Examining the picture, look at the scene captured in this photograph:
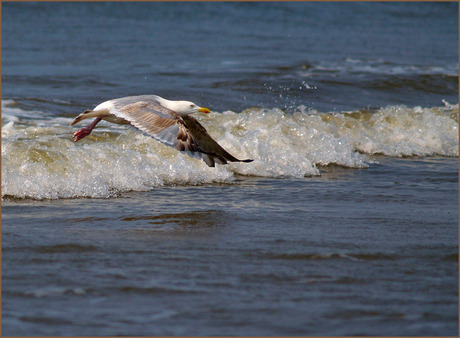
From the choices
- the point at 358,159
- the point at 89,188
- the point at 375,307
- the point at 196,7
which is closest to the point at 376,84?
the point at 358,159

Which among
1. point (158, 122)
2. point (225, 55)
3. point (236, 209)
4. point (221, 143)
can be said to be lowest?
point (236, 209)

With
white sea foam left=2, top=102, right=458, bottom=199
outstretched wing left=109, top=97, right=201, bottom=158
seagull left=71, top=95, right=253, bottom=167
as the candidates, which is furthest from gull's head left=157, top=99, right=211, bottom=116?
white sea foam left=2, top=102, right=458, bottom=199

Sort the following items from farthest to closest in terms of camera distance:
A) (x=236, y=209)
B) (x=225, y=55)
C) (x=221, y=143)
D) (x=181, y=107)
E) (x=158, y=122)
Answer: (x=225, y=55) < (x=221, y=143) < (x=181, y=107) < (x=236, y=209) < (x=158, y=122)

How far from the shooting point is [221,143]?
930cm

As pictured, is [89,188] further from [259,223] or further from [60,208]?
[259,223]

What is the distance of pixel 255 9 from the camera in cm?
3475

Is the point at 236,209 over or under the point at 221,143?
under

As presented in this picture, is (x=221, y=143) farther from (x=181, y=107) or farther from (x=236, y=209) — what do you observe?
(x=236, y=209)

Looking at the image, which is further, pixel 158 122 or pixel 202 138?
pixel 202 138

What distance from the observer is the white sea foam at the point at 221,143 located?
741 cm

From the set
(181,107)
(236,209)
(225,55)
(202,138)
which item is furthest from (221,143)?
(225,55)

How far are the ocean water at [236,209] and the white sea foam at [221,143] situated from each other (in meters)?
0.03

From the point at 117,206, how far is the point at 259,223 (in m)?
1.38

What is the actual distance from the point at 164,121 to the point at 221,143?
286 centimetres
